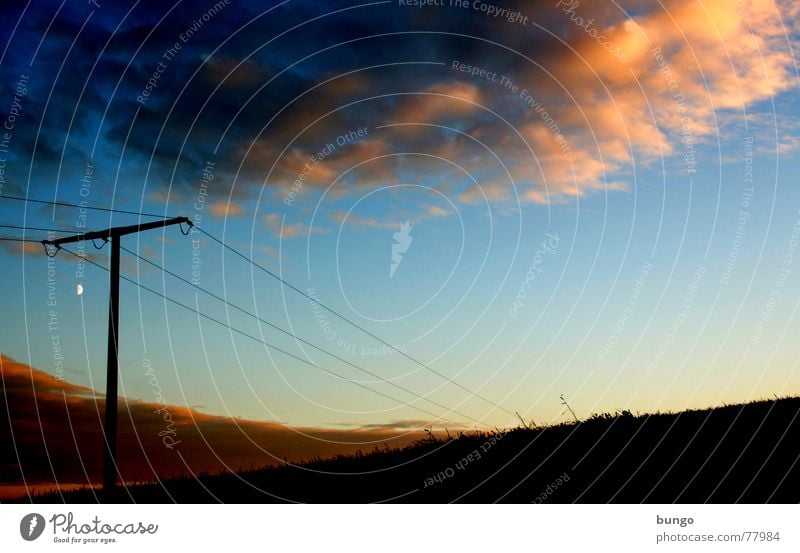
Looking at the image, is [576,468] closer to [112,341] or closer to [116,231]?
[112,341]

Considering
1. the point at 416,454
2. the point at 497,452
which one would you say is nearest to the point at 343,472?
the point at 416,454

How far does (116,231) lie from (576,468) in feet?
46.6

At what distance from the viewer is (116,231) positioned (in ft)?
76.3

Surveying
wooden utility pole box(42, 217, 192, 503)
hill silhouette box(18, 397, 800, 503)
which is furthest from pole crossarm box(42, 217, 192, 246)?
hill silhouette box(18, 397, 800, 503)

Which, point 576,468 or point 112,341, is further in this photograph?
point 112,341

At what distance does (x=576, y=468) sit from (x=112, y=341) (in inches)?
478

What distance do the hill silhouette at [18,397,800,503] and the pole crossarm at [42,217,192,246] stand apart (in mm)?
6990

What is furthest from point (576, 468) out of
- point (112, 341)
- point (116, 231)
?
point (116, 231)

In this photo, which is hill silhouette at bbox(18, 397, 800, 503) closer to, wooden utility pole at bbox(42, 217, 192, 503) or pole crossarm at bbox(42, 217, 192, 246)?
wooden utility pole at bbox(42, 217, 192, 503)

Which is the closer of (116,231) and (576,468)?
(576,468)

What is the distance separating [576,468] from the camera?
16906 mm

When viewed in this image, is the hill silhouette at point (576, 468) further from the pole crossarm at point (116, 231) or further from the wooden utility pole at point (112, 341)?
the pole crossarm at point (116, 231)

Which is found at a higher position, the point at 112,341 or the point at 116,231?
the point at 116,231
